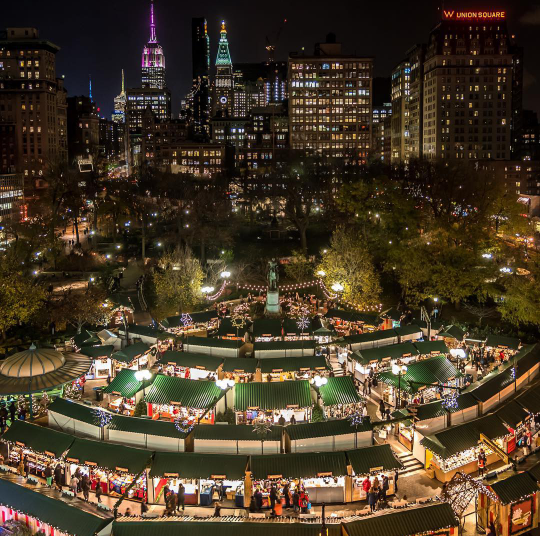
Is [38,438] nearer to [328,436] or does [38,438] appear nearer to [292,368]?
[328,436]

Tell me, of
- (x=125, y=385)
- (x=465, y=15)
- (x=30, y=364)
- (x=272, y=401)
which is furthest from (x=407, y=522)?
(x=465, y=15)

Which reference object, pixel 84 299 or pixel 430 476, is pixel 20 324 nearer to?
pixel 84 299

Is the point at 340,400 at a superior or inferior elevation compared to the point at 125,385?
inferior

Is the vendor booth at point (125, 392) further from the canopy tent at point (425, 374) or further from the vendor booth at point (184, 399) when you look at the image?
the canopy tent at point (425, 374)

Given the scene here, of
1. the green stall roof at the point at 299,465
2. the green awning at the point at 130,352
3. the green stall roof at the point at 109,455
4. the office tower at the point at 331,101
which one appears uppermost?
the office tower at the point at 331,101

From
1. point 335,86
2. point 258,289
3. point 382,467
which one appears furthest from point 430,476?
point 335,86

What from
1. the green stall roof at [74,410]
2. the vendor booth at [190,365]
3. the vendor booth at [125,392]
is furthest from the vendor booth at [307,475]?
the vendor booth at [190,365]
